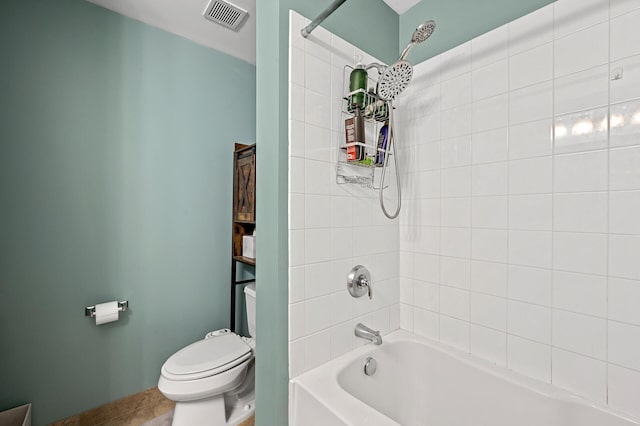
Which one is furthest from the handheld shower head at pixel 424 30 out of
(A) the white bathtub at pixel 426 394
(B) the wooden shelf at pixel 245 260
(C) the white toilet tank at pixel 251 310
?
(C) the white toilet tank at pixel 251 310

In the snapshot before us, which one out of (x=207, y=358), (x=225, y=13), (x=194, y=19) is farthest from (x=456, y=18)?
(x=207, y=358)

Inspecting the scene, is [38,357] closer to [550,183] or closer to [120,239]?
[120,239]

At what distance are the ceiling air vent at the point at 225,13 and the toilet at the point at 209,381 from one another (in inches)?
79.9

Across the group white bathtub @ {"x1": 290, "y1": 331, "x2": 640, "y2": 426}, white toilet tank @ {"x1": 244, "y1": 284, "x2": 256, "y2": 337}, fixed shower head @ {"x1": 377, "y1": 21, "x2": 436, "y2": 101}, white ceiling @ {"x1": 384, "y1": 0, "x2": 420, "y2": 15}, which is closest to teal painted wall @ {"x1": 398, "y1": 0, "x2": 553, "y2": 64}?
white ceiling @ {"x1": 384, "y1": 0, "x2": 420, "y2": 15}

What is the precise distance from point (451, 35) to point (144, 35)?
1848mm

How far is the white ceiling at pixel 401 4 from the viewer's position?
1.44 m

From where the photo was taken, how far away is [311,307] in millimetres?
1086

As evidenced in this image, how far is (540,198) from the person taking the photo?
3.44ft

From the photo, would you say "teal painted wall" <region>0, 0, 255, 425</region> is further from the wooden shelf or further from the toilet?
the toilet

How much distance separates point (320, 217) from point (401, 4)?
1.28 metres

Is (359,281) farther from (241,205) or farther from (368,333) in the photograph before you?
(241,205)

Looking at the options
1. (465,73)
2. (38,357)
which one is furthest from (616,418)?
(38,357)

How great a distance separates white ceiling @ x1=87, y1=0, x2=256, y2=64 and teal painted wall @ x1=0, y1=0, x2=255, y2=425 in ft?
0.20

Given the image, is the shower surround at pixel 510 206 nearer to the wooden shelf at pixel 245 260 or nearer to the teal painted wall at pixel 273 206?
the teal painted wall at pixel 273 206
